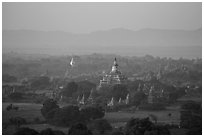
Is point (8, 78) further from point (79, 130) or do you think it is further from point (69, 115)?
point (79, 130)

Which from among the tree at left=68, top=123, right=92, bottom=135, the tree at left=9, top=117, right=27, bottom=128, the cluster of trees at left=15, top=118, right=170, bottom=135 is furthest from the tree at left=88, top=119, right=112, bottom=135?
the tree at left=9, top=117, right=27, bottom=128

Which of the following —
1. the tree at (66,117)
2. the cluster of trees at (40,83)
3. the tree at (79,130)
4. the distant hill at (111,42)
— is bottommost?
Answer: the tree at (79,130)

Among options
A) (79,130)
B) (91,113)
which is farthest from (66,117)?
(79,130)

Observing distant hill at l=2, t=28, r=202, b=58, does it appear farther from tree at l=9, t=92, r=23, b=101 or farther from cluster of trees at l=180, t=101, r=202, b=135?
cluster of trees at l=180, t=101, r=202, b=135

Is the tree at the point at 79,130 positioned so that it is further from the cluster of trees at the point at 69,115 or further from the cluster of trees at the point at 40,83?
the cluster of trees at the point at 40,83

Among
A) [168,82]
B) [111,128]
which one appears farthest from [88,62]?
[111,128]

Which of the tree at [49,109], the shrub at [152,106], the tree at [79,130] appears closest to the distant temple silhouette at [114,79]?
the shrub at [152,106]
